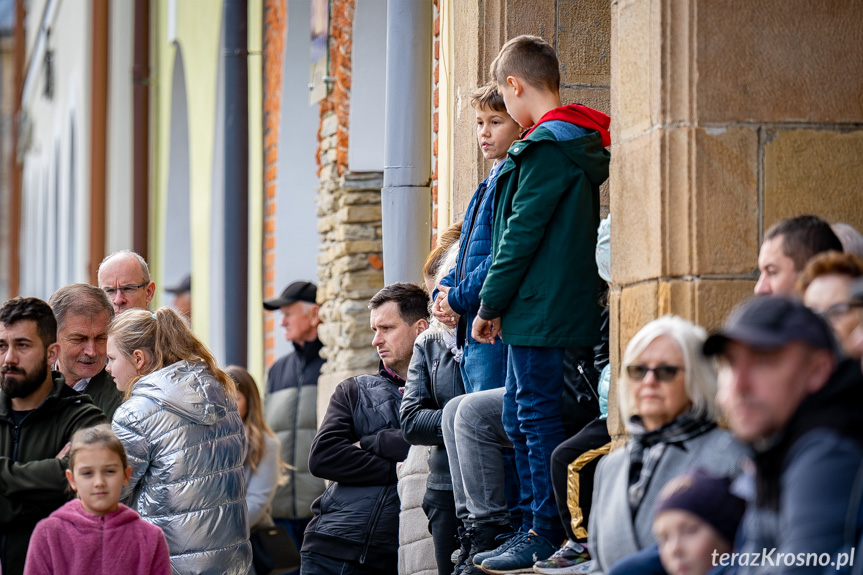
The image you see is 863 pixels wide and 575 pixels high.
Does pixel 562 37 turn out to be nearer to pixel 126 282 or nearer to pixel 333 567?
pixel 126 282

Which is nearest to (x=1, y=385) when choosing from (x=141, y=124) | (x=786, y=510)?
(x=786, y=510)

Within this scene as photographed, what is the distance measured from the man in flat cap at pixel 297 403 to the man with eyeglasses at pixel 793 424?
18.7 feet

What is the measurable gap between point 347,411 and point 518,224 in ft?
5.82

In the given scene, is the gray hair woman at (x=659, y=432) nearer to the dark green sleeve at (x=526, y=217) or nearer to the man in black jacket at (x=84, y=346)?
the dark green sleeve at (x=526, y=217)

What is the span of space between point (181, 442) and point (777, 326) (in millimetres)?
2768

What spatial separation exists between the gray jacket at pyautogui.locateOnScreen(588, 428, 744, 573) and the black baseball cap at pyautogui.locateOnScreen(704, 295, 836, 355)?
660 millimetres

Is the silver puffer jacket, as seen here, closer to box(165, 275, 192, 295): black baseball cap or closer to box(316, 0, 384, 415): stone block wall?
box(316, 0, 384, 415): stone block wall

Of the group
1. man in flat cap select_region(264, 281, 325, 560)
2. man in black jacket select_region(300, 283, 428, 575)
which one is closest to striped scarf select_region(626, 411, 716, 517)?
man in black jacket select_region(300, 283, 428, 575)

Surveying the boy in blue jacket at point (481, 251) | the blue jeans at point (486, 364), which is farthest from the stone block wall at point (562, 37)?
the blue jeans at point (486, 364)

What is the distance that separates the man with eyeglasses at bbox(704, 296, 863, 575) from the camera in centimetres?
244

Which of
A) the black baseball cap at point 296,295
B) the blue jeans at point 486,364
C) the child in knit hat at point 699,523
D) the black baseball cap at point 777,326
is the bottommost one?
the child in knit hat at point 699,523

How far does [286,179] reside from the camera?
11062 mm

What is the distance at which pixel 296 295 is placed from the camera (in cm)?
911

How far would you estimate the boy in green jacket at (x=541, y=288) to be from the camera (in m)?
4.51
